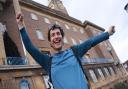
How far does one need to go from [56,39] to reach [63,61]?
290 mm

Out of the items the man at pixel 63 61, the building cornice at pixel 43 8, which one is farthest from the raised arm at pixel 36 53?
the building cornice at pixel 43 8

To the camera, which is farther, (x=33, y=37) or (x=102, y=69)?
(x=102, y=69)

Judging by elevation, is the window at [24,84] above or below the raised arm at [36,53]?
below

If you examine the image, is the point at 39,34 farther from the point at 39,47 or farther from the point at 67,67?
the point at 67,67

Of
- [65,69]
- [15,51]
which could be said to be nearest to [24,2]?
[15,51]

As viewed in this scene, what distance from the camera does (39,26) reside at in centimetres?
3256

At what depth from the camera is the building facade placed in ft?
72.0

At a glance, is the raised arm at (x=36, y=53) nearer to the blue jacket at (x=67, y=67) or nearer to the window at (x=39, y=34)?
the blue jacket at (x=67, y=67)

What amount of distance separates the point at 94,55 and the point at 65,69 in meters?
41.2

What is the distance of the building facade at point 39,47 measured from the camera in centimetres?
2195

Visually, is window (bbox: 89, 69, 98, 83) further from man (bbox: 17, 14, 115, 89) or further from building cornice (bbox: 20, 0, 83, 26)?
man (bbox: 17, 14, 115, 89)

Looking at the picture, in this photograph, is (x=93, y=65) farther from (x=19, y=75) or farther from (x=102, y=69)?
(x=19, y=75)

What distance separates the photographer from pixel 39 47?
29484 millimetres

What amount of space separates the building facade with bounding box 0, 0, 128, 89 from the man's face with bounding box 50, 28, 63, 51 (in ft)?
18.7
